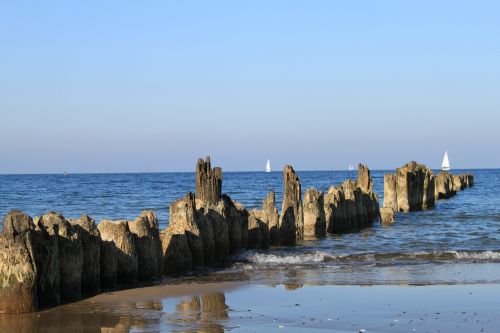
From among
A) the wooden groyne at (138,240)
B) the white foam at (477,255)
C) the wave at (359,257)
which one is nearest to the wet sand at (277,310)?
the wooden groyne at (138,240)

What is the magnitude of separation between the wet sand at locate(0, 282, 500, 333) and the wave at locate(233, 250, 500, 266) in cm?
453

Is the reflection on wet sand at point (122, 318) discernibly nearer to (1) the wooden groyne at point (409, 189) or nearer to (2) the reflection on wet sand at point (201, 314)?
(2) the reflection on wet sand at point (201, 314)

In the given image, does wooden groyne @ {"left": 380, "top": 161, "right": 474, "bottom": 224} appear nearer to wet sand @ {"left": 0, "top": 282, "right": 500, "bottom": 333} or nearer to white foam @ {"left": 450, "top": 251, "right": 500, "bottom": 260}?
white foam @ {"left": 450, "top": 251, "right": 500, "bottom": 260}

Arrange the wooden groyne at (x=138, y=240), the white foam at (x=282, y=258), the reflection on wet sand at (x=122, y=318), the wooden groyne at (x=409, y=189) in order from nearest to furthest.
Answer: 1. the reflection on wet sand at (x=122, y=318)
2. the wooden groyne at (x=138, y=240)
3. the white foam at (x=282, y=258)
4. the wooden groyne at (x=409, y=189)

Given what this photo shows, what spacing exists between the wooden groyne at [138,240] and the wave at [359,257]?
757 millimetres

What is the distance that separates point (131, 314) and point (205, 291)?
2509 millimetres

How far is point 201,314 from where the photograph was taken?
1130 cm

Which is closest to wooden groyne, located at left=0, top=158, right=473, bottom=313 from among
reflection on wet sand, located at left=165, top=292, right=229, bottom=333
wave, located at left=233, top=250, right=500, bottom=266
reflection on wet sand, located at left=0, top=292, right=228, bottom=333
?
reflection on wet sand, located at left=0, top=292, right=228, bottom=333

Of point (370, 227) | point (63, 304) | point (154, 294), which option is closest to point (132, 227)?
point (154, 294)

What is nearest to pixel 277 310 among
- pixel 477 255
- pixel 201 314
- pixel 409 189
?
pixel 201 314

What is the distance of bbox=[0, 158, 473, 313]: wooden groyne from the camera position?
1123 centimetres

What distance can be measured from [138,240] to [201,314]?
11.5ft

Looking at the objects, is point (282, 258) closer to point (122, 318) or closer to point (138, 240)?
point (138, 240)

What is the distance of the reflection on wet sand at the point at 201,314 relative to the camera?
1030cm
